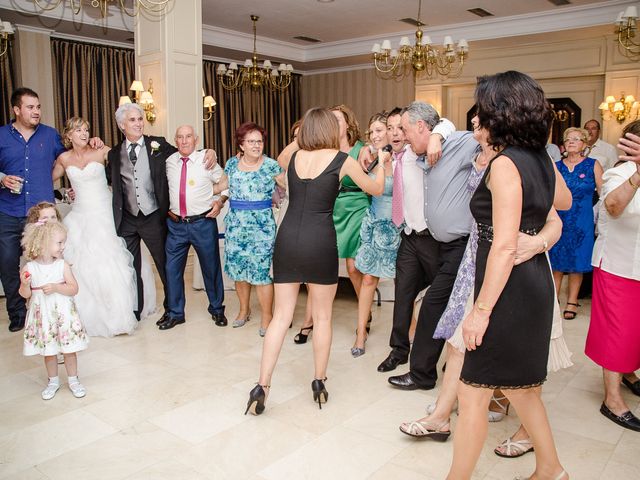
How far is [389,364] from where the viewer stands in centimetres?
345

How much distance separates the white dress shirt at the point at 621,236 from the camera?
272 centimetres

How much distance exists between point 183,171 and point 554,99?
7615mm

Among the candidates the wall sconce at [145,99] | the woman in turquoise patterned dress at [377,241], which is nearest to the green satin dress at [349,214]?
the woman in turquoise patterned dress at [377,241]

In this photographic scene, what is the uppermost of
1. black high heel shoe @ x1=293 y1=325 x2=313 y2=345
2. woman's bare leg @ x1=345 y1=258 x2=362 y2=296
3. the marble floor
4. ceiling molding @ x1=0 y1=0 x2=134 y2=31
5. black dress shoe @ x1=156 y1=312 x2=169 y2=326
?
ceiling molding @ x1=0 y1=0 x2=134 y2=31

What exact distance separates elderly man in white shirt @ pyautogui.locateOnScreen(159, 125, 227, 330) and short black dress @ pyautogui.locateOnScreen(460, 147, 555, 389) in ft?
9.10

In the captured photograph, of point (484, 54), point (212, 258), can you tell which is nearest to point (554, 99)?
point (484, 54)

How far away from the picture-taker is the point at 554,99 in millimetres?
9641

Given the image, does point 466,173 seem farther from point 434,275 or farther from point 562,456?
point 562,456

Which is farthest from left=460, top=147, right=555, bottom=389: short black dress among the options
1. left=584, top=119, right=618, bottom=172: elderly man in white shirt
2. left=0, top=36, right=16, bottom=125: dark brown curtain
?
left=0, top=36, right=16, bottom=125: dark brown curtain

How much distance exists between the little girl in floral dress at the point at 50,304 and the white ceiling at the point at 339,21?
4961 millimetres

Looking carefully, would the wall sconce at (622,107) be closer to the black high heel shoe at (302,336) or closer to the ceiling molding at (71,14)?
the black high heel shoe at (302,336)

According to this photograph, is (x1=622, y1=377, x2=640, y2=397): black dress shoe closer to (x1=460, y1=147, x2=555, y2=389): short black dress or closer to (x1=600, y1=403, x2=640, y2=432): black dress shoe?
(x1=600, y1=403, x2=640, y2=432): black dress shoe

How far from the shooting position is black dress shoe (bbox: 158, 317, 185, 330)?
4273 millimetres

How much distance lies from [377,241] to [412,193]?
1.92 ft
